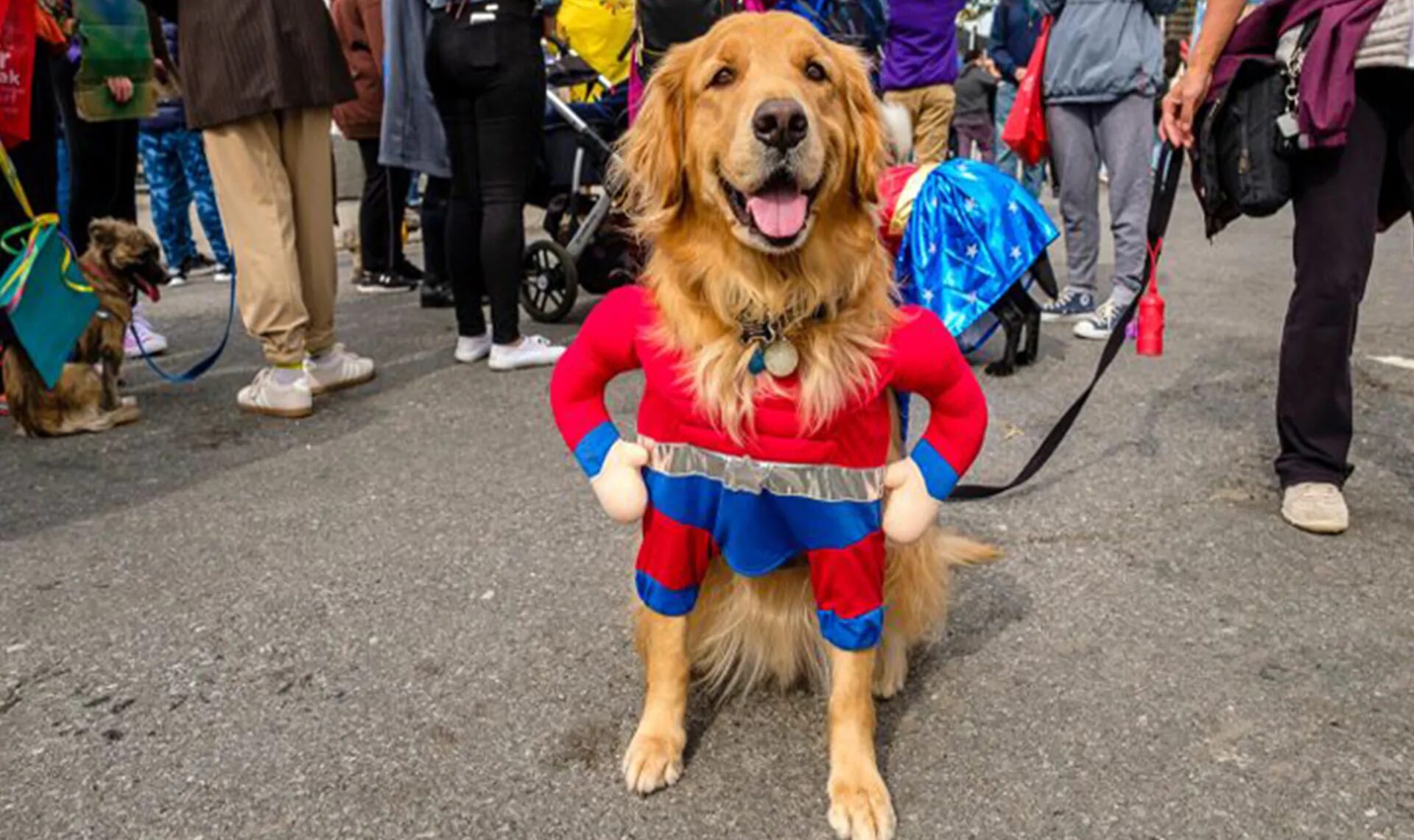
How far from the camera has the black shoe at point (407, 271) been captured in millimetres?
7383

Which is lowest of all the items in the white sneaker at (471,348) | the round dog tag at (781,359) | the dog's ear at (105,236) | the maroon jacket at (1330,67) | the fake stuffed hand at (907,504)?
the white sneaker at (471,348)

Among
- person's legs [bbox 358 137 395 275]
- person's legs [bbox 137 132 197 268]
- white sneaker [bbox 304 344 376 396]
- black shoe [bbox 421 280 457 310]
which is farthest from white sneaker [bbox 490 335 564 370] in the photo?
person's legs [bbox 137 132 197 268]

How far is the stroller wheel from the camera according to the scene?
574cm

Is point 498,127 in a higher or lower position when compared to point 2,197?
higher

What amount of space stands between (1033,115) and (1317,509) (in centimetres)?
311

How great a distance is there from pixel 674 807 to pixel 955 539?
1133mm

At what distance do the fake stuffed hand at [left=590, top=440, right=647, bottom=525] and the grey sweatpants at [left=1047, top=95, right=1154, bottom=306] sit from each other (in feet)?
13.3

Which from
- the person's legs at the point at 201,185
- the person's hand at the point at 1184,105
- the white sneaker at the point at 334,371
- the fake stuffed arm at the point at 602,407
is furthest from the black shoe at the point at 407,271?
the fake stuffed arm at the point at 602,407

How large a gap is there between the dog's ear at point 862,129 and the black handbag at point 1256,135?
1343 millimetres

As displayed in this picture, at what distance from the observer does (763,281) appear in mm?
1836

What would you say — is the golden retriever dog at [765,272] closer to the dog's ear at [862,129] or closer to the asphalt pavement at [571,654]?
the dog's ear at [862,129]

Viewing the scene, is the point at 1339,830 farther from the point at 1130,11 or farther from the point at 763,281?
the point at 1130,11

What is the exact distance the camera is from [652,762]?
190 centimetres

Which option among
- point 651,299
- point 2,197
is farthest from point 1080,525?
point 2,197
